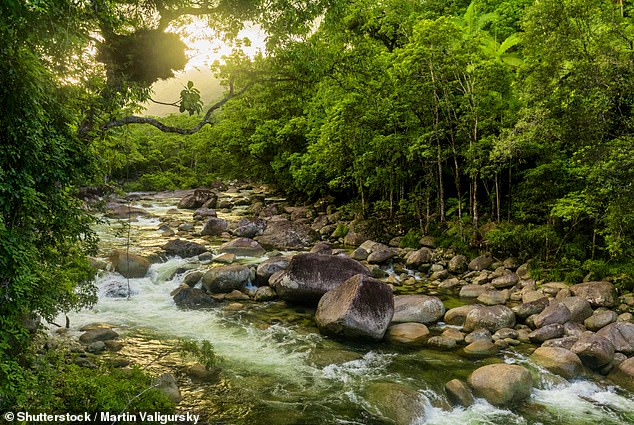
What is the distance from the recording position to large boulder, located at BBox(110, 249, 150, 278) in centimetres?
1562

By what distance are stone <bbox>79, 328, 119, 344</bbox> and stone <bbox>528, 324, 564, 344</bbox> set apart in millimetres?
10580

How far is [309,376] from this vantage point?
934 cm

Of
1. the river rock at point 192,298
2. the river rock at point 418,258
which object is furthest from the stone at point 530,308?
the river rock at point 192,298

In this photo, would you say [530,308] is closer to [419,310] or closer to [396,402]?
[419,310]

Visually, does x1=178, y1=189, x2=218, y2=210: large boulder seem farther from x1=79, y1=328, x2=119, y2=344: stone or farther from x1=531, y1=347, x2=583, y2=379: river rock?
x1=531, y1=347, x2=583, y2=379: river rock

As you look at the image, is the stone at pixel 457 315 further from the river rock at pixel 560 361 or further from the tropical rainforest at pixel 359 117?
the tropical rainforest at pixel 359 117

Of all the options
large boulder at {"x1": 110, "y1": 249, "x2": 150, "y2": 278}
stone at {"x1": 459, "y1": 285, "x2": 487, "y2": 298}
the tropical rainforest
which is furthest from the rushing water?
stone at {"x1": 459, "y1": 285, "x2": 487, "y2": 298}

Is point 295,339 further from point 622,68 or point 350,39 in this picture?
point 622,68

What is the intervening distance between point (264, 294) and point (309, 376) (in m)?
5.38

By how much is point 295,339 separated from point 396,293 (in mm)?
5166

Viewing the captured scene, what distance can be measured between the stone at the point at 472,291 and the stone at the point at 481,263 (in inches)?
82.5

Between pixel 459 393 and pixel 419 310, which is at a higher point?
pixel 419 310

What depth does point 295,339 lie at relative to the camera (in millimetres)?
11273

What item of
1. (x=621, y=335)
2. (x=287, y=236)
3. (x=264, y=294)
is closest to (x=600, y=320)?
(x=621, y=335)
